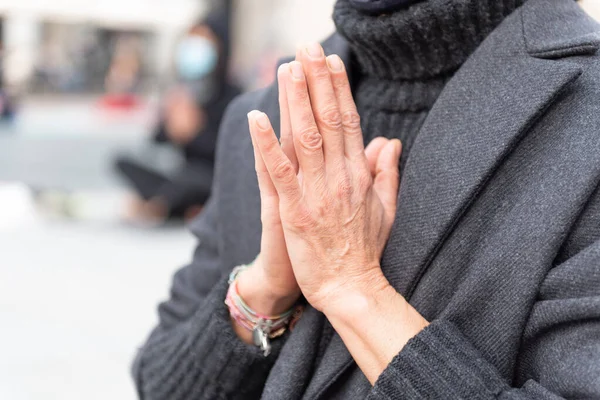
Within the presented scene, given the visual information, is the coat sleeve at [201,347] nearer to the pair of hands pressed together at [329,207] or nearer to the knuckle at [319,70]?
the pair of hands pressed together at [329,207]

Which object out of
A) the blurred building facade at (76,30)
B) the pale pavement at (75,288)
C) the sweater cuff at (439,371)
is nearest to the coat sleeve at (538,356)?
the sweater cuff at (439,371)

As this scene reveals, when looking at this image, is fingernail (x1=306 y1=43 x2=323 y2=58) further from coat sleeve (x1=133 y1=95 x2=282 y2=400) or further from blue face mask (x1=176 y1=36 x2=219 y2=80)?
blue face mask (x1=176 y1=36 x2=219 y2=80)

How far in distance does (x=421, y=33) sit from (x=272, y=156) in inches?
14.3

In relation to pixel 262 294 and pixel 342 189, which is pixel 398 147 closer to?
pixel 342 189

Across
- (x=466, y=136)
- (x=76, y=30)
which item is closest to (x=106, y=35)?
(x=76, y=30)

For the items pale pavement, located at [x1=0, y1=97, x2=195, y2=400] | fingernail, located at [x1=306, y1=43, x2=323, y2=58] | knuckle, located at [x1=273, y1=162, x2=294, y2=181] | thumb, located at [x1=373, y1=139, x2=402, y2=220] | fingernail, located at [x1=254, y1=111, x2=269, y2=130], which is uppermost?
fingernail, located at [x1=306, y1=43, x2=323, y2=58]

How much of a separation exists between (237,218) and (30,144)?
7065 mm

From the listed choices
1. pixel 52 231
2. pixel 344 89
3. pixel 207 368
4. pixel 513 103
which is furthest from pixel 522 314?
pixel 52 231

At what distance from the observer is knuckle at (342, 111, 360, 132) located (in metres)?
1.09

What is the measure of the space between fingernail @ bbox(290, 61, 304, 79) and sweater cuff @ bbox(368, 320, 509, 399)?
407mm

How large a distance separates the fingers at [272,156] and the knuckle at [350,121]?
11 centimetres

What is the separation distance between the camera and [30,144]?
7.84 meters

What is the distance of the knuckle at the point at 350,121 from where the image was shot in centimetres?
109

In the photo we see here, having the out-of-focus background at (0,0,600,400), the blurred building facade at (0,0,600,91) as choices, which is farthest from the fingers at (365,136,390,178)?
the blurred building facade at (0,0,600,91)
